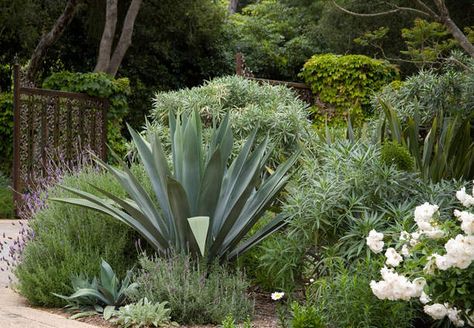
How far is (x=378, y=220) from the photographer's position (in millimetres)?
5367

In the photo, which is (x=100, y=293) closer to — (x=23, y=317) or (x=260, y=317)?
(x=23, y=317)

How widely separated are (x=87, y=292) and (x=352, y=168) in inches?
88.8

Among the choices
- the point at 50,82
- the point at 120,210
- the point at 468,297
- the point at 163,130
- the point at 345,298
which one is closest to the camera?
the point at 468,297

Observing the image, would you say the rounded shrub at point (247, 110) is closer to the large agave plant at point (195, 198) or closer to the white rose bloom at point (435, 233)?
the large agave plant at point (195, 198)

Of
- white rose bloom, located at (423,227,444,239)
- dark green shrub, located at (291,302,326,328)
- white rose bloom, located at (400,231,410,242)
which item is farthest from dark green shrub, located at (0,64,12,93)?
white rose bloom, located at (423,227,444,239)

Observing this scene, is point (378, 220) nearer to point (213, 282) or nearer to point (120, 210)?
point (213, 282)

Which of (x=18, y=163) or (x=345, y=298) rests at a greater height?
(x=345, y=298)

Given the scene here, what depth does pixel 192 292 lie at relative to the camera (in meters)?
5.37

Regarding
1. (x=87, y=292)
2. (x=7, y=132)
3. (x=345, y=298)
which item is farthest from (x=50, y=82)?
(x=345, y=298)

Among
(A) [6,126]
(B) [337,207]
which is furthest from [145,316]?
(A) [6,126]

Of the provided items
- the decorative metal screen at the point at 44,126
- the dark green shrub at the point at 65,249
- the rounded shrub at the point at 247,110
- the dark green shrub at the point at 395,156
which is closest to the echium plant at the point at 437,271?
the dark green shrub at the point at 395,156

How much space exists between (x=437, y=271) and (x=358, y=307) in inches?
26.0

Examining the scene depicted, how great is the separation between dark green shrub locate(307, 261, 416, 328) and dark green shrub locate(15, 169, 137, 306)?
86.5 inches

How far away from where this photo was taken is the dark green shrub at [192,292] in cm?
538
